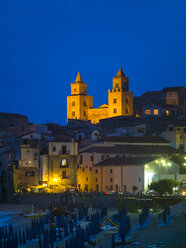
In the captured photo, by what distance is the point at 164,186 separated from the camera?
7069 centimetres

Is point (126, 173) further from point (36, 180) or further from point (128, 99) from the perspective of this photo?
point (128, 99)

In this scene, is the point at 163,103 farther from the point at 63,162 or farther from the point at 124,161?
the point at 124,161

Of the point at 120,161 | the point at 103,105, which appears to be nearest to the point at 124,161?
the point at 120,161

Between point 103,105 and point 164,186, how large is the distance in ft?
276

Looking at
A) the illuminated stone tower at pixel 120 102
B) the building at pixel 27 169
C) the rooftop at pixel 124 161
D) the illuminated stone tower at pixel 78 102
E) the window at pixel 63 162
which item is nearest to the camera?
the rooftop at pixel 124 161

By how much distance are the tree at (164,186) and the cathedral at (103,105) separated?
231 feet

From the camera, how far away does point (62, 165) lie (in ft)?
269

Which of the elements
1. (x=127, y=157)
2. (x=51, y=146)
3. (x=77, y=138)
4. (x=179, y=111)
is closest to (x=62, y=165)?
(x=51, y=146)

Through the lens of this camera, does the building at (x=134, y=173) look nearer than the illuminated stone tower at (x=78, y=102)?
Yes

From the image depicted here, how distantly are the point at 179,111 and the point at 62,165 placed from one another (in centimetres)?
5248

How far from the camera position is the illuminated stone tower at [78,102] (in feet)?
513

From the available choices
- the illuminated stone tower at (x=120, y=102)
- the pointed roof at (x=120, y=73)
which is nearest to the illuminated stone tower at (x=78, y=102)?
the illuminated stone tower at (x=120, y=102)

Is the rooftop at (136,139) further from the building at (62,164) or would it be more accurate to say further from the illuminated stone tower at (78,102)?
the illuminated stone tower at (78,102)

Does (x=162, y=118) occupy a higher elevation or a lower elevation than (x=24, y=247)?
higher
